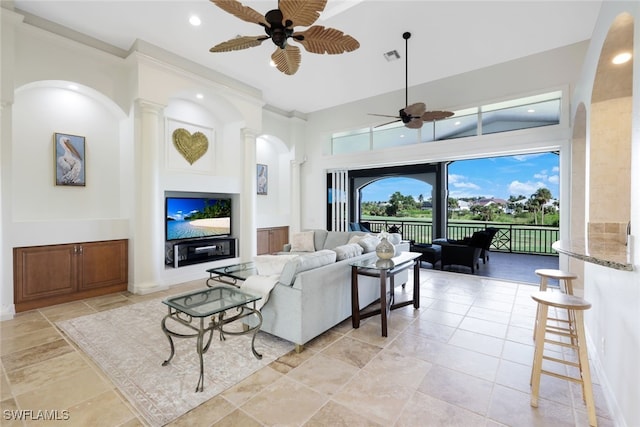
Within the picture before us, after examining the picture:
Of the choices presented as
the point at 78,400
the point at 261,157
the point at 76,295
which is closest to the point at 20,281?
the point at 76,295

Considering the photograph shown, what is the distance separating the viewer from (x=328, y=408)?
1886 mm

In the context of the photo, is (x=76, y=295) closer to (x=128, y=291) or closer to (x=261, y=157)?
(x=128, y=291)

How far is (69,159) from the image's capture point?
4035 mm

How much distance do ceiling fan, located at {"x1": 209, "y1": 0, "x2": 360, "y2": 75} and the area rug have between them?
2785 mm

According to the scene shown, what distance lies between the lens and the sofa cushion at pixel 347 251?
325 centimetres

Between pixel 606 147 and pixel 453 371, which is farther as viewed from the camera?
pixel 606 147

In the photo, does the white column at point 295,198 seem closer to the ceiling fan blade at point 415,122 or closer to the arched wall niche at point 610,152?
the ceiling fan blade at point 415,122

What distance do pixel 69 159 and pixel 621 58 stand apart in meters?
6.24

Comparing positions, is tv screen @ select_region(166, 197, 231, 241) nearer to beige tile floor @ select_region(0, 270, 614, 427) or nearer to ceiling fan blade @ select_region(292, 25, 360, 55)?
beige tile floor @ select_region(0, 270, 614, 427)

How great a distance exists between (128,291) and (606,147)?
620 centimetres

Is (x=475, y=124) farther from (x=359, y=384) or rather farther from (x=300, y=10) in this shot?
(x=359, y=384)

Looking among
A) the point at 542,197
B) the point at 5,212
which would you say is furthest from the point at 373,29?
the point at 542,197

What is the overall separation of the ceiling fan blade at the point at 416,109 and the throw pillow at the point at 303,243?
278cm

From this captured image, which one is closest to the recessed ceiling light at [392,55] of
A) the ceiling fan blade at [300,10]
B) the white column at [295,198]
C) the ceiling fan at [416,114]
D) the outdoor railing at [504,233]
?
the ceiling fan at [416,114]
